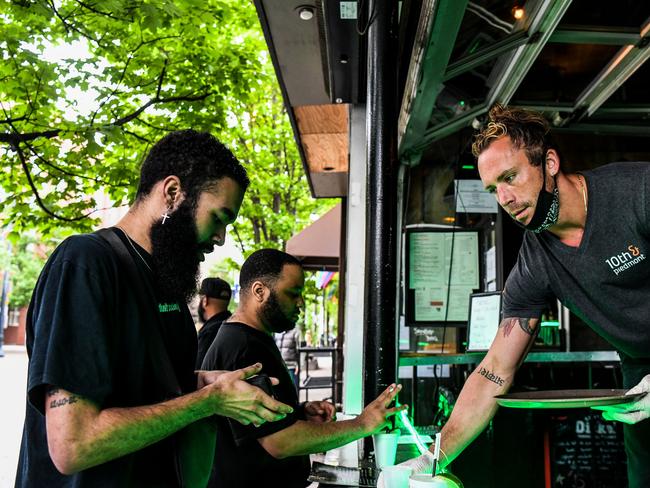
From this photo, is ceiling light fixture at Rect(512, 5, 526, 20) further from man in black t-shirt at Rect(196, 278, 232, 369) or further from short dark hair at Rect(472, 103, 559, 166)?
man in black t-shirt at Rect(196, 278, 232, 369)

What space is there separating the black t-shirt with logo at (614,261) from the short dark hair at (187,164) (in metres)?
1.56

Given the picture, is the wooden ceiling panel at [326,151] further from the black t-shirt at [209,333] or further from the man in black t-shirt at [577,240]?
the man in black t-shirt at [577,240]

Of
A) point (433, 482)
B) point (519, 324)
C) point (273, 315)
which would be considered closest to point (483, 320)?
point (519, 324)

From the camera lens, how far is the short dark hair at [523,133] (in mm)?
2420

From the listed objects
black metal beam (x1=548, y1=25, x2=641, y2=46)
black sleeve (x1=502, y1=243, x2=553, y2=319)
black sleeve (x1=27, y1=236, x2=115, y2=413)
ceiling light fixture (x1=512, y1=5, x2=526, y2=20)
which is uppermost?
ceiling light fixture (x1=512, y1=5, x2=526, y2=20)

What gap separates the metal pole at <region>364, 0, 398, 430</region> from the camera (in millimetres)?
2498

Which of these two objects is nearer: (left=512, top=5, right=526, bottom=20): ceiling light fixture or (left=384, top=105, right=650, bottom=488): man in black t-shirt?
(left=384, top=105, right=650, bottom=488): man in black t-shirt

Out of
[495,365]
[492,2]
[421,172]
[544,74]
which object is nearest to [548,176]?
[495,365]

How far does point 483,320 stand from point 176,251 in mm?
3045

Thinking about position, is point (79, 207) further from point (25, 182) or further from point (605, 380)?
point (605, 380)

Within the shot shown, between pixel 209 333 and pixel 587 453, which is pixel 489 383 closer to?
pixel 587 453

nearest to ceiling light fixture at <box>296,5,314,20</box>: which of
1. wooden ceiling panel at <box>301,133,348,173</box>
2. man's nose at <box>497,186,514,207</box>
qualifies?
man's nose at <box>497,186,514,207</box>

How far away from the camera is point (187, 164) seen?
1.89m

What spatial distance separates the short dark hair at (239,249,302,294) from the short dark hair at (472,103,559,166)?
4.49 ft
